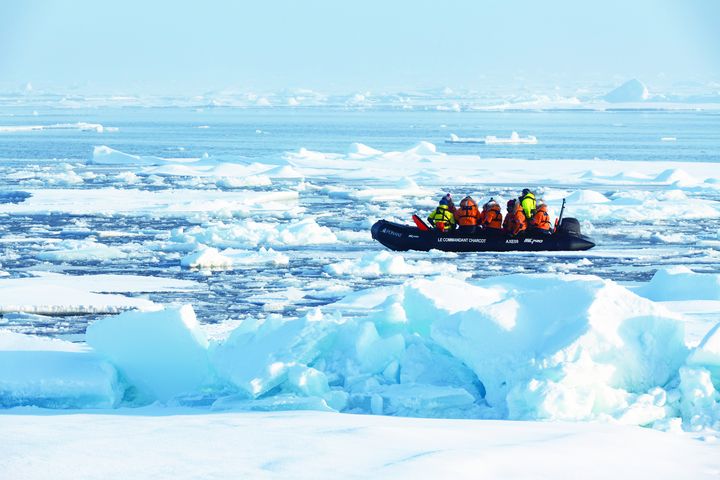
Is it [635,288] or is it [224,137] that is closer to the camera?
[635,288]

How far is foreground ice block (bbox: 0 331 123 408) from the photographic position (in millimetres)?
6102

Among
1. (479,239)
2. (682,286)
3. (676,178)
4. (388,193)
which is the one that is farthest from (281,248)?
(676,178)

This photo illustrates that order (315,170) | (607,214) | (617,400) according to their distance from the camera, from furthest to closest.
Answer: (315,170) < (607,214) < (617,400)

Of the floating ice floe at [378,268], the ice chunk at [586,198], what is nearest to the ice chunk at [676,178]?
the ice chunk at [586,198]

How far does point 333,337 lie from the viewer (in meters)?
6.41

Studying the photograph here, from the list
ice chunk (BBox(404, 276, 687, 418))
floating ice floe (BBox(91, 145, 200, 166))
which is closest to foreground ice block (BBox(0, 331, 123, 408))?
ice chunk (BBox(404, 276, 687, 418))

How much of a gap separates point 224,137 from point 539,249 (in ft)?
111

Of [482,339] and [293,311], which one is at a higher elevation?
[482,339]

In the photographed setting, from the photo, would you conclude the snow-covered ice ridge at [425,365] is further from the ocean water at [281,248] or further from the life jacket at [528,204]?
the life jacket at [528,204]

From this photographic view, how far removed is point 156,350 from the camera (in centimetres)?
666

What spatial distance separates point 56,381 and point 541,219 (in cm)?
921

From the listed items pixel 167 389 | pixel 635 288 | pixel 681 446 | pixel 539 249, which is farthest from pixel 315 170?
pixel 681 446

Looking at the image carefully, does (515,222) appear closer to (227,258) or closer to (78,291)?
(227,258)

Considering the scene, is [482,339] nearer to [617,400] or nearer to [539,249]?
[617,400]
